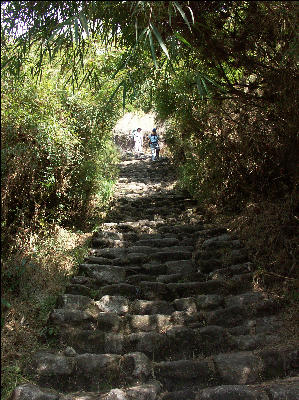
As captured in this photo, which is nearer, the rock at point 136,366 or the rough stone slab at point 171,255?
the rock at point 136,366

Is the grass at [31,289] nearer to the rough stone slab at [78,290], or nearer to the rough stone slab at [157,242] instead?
the rough stone slab at [78,290]

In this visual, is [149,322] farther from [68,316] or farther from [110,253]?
[110,253]

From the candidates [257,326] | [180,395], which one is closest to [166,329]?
[180,395]

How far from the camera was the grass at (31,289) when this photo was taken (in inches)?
132

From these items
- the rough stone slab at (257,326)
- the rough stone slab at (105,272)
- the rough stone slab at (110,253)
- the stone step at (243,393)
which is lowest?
the stone step at (243,393)

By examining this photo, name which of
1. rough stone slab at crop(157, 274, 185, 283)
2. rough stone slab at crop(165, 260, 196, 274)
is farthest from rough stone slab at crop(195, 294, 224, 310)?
rough stone slab at crop(165, 260, 196, 274)

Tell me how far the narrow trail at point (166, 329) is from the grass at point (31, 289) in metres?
0.15

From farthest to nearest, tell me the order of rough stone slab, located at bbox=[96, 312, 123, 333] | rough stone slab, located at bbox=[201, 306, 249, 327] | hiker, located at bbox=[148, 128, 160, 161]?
hiker, located at bbox=[148, 128, 160, 161] < rough stone slab, located at bbox=[201, 306, 249, 327] < rough stone slab, located at bbox=[96, 312, 123, 333]

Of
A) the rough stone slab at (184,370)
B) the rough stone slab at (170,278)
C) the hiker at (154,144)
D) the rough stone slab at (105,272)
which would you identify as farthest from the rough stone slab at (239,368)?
the hiker at (154,144)

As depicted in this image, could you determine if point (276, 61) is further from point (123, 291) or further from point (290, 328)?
point (123, 291)

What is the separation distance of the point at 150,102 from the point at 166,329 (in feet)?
11.4

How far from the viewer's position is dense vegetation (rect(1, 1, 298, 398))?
359 centimetres

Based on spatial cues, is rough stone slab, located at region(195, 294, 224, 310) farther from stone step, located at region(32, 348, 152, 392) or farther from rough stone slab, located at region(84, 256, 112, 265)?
rough stone slab, located at region(84, 256, 112, 265)

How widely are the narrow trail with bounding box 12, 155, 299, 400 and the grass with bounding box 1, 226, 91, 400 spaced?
0.15m
